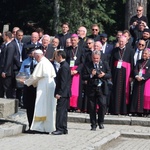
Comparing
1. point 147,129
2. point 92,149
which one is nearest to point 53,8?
point 147,129

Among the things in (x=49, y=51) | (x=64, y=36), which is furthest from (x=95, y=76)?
(x=64, y=36)

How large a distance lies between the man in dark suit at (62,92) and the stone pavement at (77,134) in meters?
0.26

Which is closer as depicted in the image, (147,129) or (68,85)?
(68,85)

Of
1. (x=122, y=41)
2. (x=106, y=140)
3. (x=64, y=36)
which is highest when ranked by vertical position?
(x=64, y=36)

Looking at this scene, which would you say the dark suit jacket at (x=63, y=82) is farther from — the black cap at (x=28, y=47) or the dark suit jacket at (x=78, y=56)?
the black cap at (x=28, y=47)

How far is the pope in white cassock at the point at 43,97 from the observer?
14.0 metres

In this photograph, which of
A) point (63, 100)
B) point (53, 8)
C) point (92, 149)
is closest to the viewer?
point (92, 149)

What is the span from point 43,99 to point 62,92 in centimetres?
56

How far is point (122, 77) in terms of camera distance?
17359 millimetres

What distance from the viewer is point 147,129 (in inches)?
618

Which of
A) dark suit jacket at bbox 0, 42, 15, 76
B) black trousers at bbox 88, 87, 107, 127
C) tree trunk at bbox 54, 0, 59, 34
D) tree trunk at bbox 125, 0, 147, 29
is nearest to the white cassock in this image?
black trousers at bbox 88, 87, 107, 127

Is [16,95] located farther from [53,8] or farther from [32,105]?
[53,8]

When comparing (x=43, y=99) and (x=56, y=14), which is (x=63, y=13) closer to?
(x=56, y=14)

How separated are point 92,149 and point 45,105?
2.60 m
